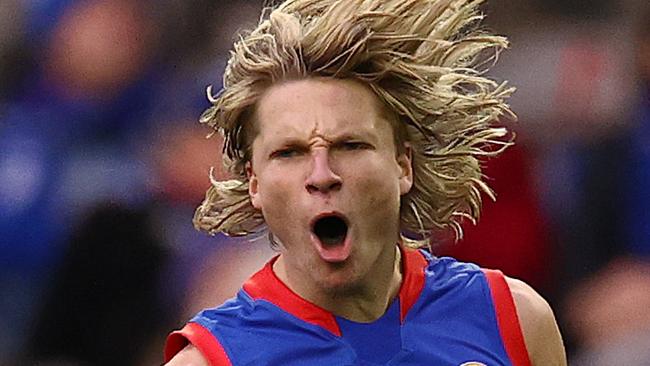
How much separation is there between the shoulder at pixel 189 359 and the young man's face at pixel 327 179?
0.25 meters

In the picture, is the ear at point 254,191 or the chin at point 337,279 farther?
the ear at point 254,191

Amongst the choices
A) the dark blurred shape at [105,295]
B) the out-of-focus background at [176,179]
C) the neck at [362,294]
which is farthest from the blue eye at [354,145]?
the dark blurred shape at [105,295]

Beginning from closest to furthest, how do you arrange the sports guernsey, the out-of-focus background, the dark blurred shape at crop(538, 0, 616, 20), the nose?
the nose
the sports guernsey
the out-of-focus background
the dark blurred shape at crop(538, 0, 616, 20)

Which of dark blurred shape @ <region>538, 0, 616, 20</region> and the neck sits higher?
dark blurred shape @ <region>538, 0, 616, 20</region>

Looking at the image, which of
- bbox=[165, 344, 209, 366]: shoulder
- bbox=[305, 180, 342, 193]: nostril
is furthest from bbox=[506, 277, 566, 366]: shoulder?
bbox=[165, 344, 209, 366]: shoulder

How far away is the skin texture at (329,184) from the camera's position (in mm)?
2787

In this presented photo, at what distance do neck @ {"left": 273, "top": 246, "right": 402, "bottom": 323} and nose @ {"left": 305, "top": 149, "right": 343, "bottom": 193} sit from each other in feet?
0.75

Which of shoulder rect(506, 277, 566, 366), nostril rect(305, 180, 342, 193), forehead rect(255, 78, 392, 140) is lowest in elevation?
shoulder rect(506, 277, 566, 366)

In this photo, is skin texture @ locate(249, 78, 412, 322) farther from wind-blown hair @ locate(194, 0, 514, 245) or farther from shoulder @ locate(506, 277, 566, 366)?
shoulder @ locate(506, 277, 566, 366)

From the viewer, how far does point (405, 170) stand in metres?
3.02

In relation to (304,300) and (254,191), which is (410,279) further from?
(254,191)

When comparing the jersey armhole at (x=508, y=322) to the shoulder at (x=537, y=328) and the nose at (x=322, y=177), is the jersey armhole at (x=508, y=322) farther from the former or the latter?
the nose at (x=322, y=177)

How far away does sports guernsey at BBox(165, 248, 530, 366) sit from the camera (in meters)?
2.86

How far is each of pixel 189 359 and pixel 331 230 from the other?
1.15 ft
